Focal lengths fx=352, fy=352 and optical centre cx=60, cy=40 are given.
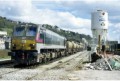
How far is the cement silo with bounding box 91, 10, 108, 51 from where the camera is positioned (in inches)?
1797

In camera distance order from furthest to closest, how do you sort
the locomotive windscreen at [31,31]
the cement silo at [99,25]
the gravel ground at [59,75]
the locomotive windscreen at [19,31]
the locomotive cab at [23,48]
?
the cement silo at [99,25] < the locomotive windscreen at [19,31] < the locomotive windscreen at [31,31] < the locomotive cab at [23,48] < the gravel ground at [59,75]

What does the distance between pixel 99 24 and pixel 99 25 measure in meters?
0.29

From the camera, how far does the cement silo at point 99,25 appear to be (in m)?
45.7

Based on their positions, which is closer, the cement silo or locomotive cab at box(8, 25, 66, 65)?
locomotive cab at box(8, 25, 66, 65)

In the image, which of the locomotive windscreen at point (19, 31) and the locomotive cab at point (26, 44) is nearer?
the locomotive cab at point (26, 44)

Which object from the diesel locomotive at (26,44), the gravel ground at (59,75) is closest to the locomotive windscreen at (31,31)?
the diesel locomotive at (26,44)

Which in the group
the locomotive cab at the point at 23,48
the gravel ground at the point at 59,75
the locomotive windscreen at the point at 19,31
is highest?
the locomotive windscreen at the point at 19,31

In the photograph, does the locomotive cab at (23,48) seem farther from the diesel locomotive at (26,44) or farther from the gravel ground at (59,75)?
the gravel ground at (59,75)

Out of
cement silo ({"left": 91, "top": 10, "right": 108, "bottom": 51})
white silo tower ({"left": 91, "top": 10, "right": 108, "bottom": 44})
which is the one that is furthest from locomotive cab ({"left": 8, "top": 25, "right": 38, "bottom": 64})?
white silo tower ({"left": 91, "top": 10, "right": 108, "bottom": 44})

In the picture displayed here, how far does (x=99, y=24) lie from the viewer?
46312 millimetres

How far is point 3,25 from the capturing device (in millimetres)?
197875

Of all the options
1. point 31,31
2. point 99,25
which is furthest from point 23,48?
point 99,25

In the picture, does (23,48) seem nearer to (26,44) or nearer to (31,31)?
(26,44)

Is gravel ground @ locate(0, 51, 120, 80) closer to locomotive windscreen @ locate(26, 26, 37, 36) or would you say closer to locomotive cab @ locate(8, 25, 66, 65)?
locomotive cab @ locate(8, 25, 66, 65)
